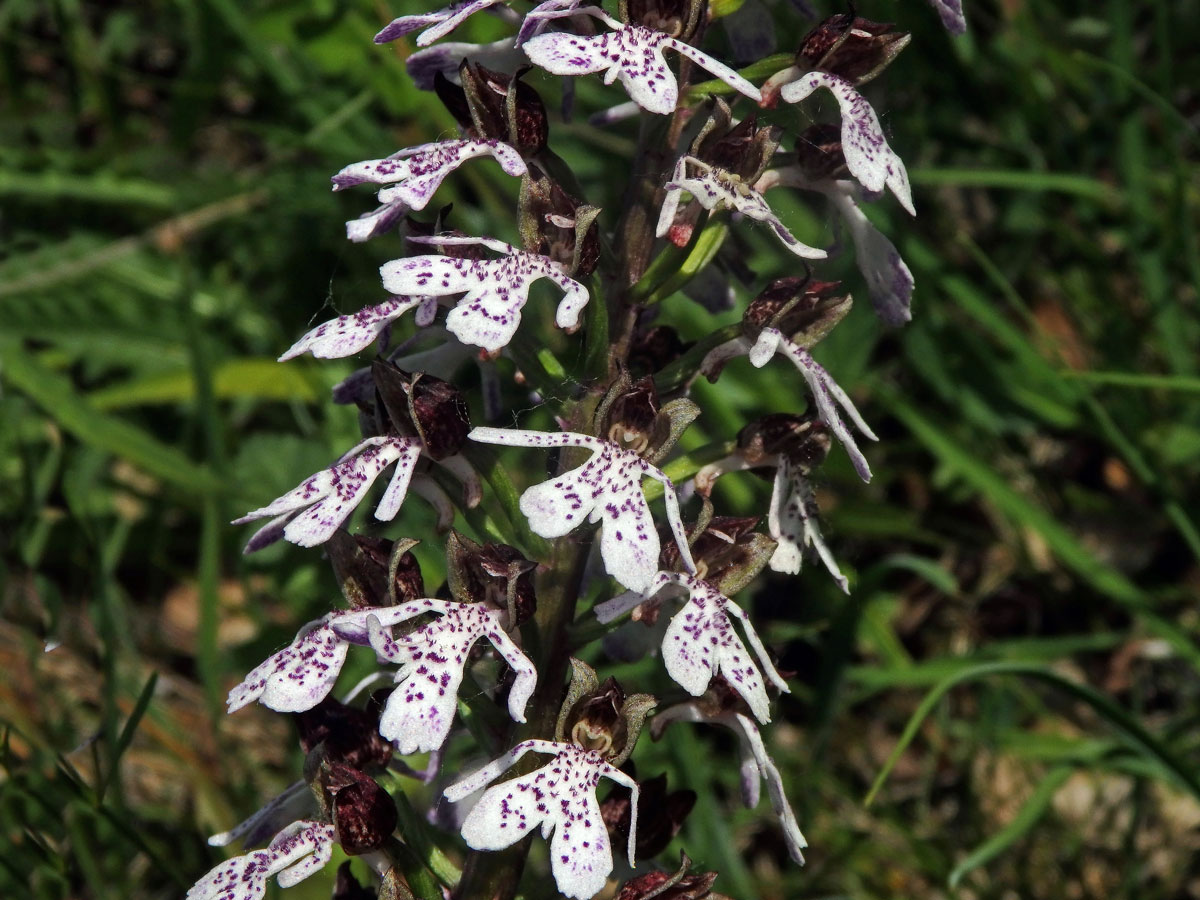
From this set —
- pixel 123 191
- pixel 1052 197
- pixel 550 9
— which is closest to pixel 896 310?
pixel 550 9

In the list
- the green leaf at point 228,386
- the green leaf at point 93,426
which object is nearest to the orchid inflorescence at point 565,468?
the green leaf at point 93,426

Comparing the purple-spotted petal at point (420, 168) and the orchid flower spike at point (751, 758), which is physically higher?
the purple-spotted petal at point (420, 168)

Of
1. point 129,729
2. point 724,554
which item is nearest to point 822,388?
point 724,554

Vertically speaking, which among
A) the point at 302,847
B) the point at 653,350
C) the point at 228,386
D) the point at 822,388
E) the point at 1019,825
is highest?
the point at 822,388

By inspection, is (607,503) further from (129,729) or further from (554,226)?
(129,729)

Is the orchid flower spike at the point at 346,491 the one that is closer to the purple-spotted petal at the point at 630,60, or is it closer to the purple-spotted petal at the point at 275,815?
the purple-spotted petal at the point at 275,815
